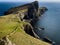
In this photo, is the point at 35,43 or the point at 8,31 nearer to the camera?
the point at 35,43

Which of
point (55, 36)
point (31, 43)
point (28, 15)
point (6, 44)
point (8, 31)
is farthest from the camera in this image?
point (28, 15)

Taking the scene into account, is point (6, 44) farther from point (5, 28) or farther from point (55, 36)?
point (55, 36)

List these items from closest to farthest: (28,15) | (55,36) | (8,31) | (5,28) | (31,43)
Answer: (31,43), (8,31), (5,28), (55,36), (28,15)

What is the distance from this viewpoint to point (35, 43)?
61.7 m

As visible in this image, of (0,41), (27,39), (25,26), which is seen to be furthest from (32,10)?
(0,41)

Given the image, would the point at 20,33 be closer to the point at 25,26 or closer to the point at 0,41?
the point at 25,26

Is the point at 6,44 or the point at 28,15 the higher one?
the point at 6,44

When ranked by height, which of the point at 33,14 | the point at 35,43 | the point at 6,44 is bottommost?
the point at 33,14

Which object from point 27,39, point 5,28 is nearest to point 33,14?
point 5,28

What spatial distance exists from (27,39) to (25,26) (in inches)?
887

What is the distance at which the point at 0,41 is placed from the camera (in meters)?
41.2

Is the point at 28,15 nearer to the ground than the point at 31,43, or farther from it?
nearer to the ground

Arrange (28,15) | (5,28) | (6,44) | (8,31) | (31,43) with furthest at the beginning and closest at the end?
(28,15) → (5,28) → (8,31) → (31,43) → (6,44)

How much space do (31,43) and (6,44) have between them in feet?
69.6
